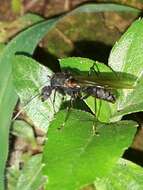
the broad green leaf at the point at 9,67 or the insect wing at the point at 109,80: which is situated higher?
the insect wing at the point at 109,80

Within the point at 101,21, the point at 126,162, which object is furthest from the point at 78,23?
the point at 126,162

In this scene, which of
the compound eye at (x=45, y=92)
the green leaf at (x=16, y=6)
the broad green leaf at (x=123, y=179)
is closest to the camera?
the broad green leaf at (x=123, y=179)

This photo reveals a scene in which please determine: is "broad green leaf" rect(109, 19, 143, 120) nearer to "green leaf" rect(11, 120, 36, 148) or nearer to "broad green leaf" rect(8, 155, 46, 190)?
"broad green leaf" rect(8, 155, 46, 190)

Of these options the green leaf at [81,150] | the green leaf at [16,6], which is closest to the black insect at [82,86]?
the green leaf at [81,150]

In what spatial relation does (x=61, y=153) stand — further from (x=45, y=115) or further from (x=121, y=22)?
(x=121, y=22)

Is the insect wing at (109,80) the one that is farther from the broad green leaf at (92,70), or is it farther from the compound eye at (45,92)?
the compound eye at (45,92)

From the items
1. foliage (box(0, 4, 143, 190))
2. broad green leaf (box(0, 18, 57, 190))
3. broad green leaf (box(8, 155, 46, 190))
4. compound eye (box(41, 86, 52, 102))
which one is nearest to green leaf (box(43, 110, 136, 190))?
foliage (box(0, 4, 143, 190))

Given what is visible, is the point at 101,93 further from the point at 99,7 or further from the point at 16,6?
the point at 16,6
